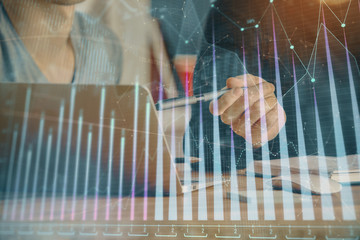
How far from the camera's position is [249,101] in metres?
0.41

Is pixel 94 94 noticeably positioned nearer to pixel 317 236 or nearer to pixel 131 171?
pixel 131 171

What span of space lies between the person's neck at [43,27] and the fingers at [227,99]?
1.33 feet

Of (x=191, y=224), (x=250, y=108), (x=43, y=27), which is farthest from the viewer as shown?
(x=43, y=27)

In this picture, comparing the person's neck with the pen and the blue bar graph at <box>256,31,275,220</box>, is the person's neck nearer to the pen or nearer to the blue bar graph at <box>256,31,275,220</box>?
the pen

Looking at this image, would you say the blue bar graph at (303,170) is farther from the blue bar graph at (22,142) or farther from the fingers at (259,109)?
the blue bar graph at (22,142)

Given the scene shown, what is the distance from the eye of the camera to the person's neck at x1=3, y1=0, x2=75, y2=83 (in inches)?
22.0

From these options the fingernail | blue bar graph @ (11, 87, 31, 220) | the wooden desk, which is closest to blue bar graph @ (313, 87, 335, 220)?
the wooden desk

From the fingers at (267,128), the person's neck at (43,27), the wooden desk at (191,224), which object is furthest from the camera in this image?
the person's neck at (43,27)

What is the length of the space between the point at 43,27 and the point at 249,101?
0.54 meters

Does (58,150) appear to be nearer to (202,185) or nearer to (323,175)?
(202,185)

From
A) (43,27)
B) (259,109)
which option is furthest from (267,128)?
(43,27)

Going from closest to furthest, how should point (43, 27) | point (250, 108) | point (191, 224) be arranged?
point (191, 224) < point (250, 108) < point (43, 27)

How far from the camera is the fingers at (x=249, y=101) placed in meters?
0.39

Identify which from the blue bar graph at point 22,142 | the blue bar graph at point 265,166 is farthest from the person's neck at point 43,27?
the blue bar graph at point 265,166
